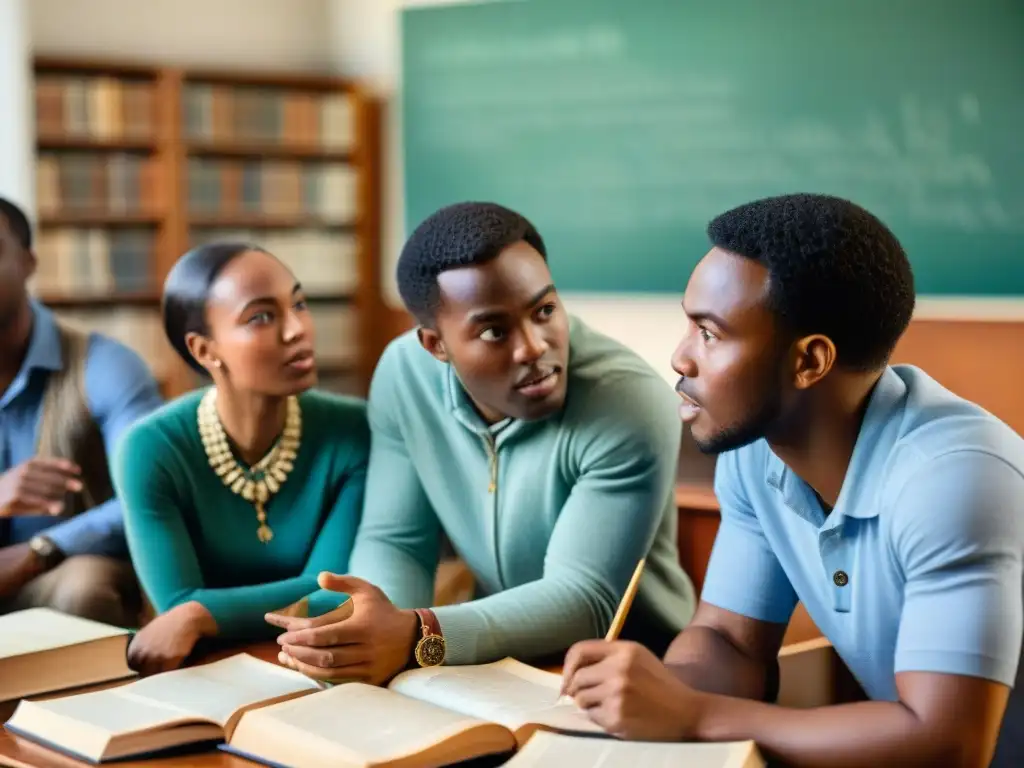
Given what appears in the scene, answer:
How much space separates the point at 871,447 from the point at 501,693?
0.47 m

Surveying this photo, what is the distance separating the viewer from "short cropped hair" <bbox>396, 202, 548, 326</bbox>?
168 centimetres

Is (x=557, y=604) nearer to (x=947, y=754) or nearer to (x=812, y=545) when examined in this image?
(x=812, y=545)

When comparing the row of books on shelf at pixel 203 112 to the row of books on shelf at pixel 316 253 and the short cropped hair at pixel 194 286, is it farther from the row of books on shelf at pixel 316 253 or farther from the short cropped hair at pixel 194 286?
the short cropped hair at pixel 194 286

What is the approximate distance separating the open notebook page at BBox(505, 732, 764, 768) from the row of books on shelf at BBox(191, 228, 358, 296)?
522cm

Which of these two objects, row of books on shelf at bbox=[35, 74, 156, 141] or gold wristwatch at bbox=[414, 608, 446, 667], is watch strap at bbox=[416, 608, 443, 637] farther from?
row of books on shelf at bbox=[35, 74, 156, 141]

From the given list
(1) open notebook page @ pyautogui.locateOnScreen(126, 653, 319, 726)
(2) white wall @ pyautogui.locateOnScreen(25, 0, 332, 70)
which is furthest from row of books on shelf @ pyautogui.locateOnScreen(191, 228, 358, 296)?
(1) open notebook page @ pyautogui.locateOnScreen(126, 653, 319, 726)

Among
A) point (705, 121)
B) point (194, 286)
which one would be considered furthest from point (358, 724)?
point (705, 121)

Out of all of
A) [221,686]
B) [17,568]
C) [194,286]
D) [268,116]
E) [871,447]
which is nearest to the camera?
[871,447]

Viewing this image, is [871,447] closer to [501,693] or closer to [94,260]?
[501,693]

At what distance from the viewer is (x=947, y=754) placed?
110 cm

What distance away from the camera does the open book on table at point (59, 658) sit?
1.42m

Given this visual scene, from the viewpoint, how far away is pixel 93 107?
559 centimetres

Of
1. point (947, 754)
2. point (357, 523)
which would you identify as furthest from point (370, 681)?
point (947, 754)

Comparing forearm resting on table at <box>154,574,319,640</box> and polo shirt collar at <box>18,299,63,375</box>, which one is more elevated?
polo shirt collar at <box>18,299,63,375</box>
